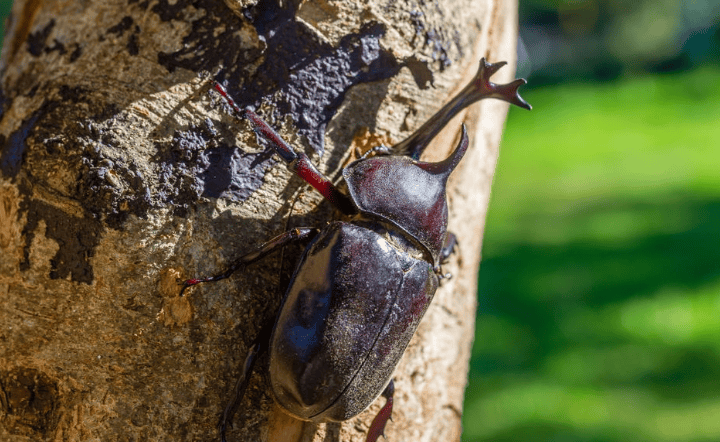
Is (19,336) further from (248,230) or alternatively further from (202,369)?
(248,230)

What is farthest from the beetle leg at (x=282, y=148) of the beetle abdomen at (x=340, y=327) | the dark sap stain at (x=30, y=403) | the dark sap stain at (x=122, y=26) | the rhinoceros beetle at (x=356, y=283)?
the dark sap stain at (x=30, y=403)

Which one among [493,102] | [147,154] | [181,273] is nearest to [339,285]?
[181,273]

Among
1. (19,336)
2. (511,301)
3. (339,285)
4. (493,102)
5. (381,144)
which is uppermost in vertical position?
(511,301)

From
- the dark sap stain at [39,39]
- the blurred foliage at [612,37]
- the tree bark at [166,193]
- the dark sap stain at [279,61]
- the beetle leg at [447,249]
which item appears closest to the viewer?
the tree bark at [166,193]

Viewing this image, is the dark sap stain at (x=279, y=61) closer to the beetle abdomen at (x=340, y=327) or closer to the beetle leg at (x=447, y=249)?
the beetle abdomen at (x=340, y=327)

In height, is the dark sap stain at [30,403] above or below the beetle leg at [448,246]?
below

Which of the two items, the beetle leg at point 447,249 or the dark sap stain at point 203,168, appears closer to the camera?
the dark sap stain at point 203,168

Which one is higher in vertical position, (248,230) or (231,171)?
(231,171)
